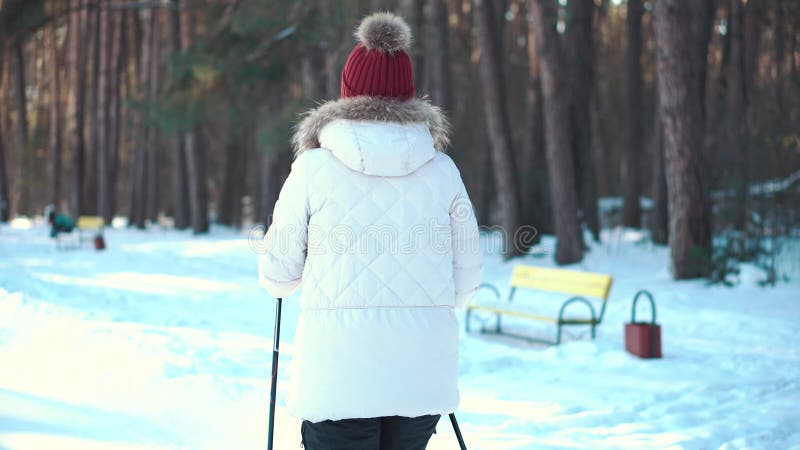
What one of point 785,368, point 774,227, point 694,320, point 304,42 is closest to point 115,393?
point 785,368

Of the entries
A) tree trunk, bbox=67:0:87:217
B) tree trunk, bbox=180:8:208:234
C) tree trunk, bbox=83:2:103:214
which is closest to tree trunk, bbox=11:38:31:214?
tree trunk, bbox=67:0:87:217

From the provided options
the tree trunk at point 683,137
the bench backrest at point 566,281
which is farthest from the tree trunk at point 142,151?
the bench backrest at point 566,281

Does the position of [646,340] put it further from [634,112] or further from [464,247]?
[634,112]

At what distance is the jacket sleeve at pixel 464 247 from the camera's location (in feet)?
9.14

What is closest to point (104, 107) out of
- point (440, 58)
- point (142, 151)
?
point (142, 151)

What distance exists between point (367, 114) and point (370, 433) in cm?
104

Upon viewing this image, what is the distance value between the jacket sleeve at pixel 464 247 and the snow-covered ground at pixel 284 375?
212 cm

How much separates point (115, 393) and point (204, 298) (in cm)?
590

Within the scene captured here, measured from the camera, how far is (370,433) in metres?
2.64

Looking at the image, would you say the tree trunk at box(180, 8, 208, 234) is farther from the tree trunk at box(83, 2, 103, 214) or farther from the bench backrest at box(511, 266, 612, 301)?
the bench backrest at box(511, 266, 612, 301)

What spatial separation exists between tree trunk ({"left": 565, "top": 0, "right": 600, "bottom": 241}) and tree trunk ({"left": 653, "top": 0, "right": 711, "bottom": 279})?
4743 mm

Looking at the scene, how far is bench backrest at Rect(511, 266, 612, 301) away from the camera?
8.34 metres

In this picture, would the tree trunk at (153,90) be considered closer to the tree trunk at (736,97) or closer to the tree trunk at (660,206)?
the tree trunk at (660,206)

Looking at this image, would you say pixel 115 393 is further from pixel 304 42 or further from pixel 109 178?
pixel 109 178
